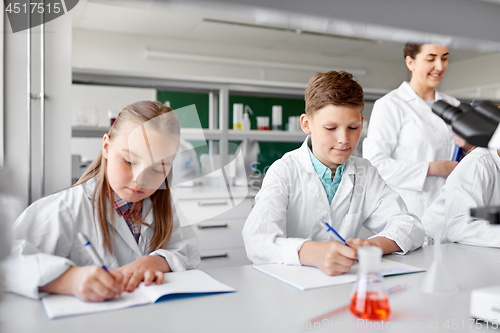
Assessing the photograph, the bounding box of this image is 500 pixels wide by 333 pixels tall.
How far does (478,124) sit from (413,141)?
1156 mm

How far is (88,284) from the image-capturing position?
0.67 metres

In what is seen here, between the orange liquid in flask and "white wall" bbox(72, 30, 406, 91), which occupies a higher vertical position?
"white wall" bbox(72, 30, 406, 91)

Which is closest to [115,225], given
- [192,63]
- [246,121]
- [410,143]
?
[410,143]

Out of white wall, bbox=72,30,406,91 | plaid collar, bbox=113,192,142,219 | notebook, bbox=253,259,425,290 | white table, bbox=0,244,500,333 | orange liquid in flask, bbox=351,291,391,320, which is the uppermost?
white wall, bbox=72,30,406,91

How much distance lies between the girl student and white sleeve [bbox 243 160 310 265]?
0.16m

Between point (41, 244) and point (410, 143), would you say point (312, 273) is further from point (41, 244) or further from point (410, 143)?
point (410, 143)

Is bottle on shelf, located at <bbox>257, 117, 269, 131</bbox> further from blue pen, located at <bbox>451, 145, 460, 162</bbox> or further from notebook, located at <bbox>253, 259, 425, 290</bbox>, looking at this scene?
notebook, located at <bbox>253, 259, 425, 290</bbox>

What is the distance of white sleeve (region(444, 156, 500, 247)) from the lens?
125cm

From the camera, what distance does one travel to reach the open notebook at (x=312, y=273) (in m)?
0.80

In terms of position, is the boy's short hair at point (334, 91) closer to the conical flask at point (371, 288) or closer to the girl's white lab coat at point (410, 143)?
the girl's white lab coat at point (410, 143)

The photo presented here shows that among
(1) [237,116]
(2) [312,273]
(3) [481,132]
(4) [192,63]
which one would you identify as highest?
(4) [192,63]

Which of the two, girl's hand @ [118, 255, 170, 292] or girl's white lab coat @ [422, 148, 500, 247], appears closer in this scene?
girl's hand @ [118, 255, 170, 292]

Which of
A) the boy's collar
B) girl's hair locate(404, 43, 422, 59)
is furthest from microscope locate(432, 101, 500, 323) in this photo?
girl's hair locate(404, 43, 422, 59)

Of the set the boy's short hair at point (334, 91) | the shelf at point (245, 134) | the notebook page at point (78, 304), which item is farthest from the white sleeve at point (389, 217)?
the shelf at point (245, 134)
